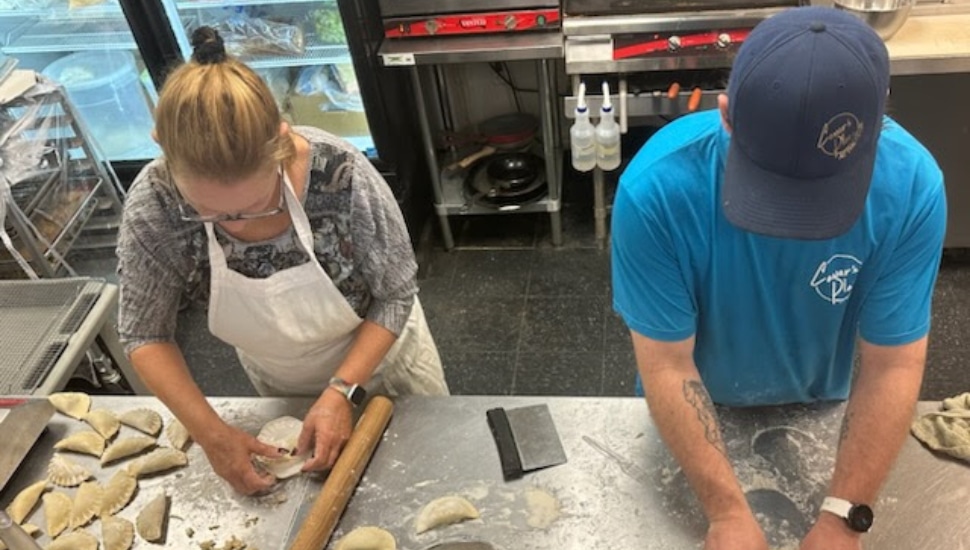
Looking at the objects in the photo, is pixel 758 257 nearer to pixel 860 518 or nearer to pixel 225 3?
pixel 860 518

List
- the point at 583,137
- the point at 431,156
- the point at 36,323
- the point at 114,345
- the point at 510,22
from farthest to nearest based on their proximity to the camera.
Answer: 1. the point at 431,156
2. the point at 583,137
3. the point at 510,22
4. the point at 114,345
5. the point at 36,323

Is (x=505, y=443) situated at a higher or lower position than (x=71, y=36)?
lower

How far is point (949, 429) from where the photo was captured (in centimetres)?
137

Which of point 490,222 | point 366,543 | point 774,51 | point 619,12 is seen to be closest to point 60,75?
point 490,222

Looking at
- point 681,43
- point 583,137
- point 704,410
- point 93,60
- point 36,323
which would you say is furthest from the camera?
point 93,60

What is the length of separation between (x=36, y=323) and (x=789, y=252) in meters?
1.78

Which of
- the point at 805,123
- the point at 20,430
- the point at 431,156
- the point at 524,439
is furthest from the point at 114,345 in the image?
the point at 805,123

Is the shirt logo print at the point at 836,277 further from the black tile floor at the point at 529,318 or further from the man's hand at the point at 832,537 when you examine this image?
the black tile floor at the point at 529,318

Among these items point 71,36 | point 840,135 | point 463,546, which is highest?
point 840,135

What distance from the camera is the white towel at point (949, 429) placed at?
1.35 meters

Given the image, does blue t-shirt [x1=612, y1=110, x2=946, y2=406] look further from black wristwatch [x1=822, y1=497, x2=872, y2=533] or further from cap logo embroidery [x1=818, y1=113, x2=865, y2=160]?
black wristwatch [x1=822, y1=497, x2=872, y2=533]

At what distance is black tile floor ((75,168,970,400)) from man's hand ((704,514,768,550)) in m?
1.37

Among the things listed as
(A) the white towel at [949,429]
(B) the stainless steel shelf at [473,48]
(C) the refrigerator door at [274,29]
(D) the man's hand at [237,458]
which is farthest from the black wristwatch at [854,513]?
(C) the refrigerator door at [274,29]

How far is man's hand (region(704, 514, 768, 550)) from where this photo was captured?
123 cm
